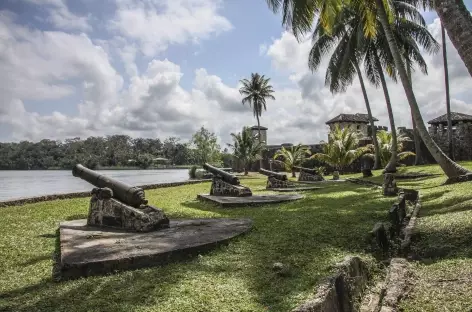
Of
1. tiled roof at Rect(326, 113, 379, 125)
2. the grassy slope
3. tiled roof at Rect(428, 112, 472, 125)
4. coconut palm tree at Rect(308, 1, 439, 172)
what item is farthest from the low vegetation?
tiled roof at Rect(326, 113, 379, 125)

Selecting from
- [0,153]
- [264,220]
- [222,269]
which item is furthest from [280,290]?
[0,153]

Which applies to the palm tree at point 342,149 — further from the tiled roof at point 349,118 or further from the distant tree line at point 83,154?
the distant tree line at point 83,154

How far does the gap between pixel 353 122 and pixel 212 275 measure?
44.5 metres

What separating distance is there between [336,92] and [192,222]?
65.2 ft

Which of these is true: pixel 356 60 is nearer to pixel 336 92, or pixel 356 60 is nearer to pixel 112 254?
pixel 336 92

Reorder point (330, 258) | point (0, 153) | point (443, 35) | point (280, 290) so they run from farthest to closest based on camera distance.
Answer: point (0, 153)
point (443, 35)
point (330, 258)
point (280, 290)

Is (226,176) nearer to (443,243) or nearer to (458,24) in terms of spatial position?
(443,243)

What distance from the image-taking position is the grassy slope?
3.56m

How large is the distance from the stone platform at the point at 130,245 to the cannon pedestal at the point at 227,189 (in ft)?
16.7

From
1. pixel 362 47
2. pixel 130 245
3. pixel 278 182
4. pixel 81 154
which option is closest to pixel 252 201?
pixel 130 245

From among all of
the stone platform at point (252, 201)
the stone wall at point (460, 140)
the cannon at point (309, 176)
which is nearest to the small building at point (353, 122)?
the stone wall at point (460, 140)

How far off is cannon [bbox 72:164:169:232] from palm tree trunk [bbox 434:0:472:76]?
548 centimetres

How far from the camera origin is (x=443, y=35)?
2233cm

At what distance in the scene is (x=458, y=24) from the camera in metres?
5.80
